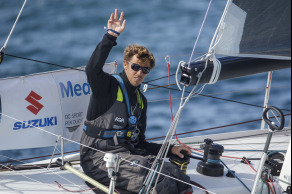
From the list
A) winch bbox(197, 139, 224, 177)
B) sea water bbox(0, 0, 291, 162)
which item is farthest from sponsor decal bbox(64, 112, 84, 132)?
sea water bbox(0, 0, 291, 162)

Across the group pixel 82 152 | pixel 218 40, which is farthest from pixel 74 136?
pixel 218 40

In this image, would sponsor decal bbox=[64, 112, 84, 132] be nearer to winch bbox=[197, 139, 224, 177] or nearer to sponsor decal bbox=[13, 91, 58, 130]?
sponsor decal bbox=[13, 91, 58, 130]

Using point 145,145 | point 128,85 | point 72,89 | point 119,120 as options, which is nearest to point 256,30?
point 128,85

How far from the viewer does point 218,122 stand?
24.0 ft

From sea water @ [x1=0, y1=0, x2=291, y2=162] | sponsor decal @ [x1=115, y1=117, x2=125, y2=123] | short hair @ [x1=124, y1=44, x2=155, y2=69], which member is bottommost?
sponsor decal @ [x1=115, y1=117, x2=125, y2=123]

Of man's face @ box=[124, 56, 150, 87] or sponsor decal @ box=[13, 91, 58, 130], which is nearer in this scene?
man's face @ box=[124, 56, 150, 87]

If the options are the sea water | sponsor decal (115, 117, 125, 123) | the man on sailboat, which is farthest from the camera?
the sea water

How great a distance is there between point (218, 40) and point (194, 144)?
147 centimetres

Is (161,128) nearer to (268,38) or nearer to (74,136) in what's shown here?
(74,136)

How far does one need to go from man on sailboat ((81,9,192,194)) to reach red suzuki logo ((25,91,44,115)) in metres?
0.51

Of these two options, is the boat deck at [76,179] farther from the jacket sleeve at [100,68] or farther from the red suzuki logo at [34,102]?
the jacket sleeve at [100,68]

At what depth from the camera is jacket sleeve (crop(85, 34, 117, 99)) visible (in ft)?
8.93

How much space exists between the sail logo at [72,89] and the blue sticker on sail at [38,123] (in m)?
0.19

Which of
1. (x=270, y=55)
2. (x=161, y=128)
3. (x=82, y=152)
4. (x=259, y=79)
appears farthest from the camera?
(x=259, y=79)
